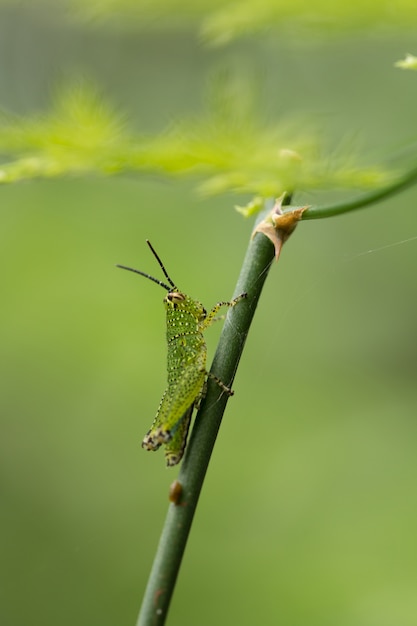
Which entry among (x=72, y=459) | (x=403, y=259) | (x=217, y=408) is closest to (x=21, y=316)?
(x=72, y=459)

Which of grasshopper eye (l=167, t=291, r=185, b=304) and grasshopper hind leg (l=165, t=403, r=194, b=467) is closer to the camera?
grasshopper hind leg (l=165, t=403, r=194, b=467)

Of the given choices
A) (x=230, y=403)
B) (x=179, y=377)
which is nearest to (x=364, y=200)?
(x=179, y=377)

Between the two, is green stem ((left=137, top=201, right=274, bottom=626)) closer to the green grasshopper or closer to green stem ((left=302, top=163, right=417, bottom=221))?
green stem ((left=302, top=163, right=417, bottom=221))

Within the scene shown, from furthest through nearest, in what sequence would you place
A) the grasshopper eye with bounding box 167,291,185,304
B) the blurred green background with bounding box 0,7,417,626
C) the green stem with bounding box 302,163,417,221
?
the blurred green background with bounding box 0,7,417,626, the grasshopper eye with bounding box 167,291,185,304, the green stem with bounding box 302,163,417,221

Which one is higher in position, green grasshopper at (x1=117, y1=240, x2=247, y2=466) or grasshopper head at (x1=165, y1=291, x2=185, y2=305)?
grasshopper head at (x1=165, y1=291, x2=185, y2=305)

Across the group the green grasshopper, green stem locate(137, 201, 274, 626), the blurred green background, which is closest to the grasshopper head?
the green grasshopper

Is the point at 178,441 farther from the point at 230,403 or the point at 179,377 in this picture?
the point at 230,403

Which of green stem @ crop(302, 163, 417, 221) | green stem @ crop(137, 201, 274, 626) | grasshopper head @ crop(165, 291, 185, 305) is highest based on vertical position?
grasshopper head @ crop(165, 291, 185, 305)
